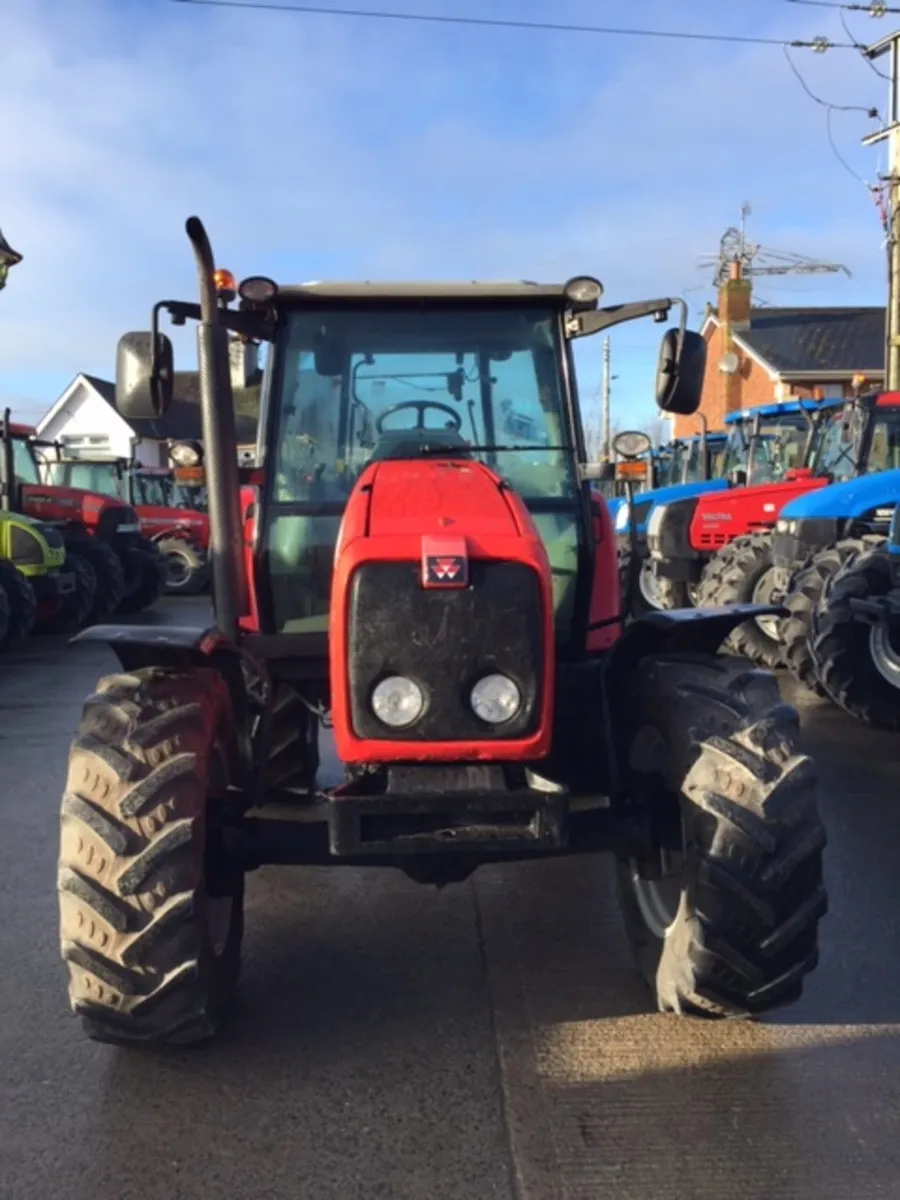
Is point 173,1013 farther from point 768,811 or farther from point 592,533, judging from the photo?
point 592,533

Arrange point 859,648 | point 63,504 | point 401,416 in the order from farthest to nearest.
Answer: point 63,504 < point 859,648 < point 401,416

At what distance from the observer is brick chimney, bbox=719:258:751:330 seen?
3709 centimetres

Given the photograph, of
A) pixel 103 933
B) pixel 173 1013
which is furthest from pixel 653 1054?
pixel 103 933

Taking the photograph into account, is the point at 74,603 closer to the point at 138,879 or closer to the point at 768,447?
the point at 768,447

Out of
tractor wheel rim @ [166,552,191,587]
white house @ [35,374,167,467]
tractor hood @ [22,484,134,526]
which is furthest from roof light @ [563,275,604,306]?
white house @ [35,374,167,467]

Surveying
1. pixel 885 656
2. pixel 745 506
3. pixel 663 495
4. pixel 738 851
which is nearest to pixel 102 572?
pixel 663 495

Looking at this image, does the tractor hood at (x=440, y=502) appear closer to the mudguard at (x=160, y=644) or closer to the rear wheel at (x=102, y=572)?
the mudguard at (x=160, y=644)

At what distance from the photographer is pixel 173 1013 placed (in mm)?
3275

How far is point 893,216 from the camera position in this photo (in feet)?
57.6

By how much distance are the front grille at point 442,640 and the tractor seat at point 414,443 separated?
1.18 meters

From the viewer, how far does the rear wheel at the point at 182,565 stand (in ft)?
66.2

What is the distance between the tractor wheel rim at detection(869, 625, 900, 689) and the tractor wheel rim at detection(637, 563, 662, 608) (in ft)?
20.9

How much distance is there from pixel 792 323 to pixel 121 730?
3805 centimetres

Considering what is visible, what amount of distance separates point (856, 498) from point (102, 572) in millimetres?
9952
